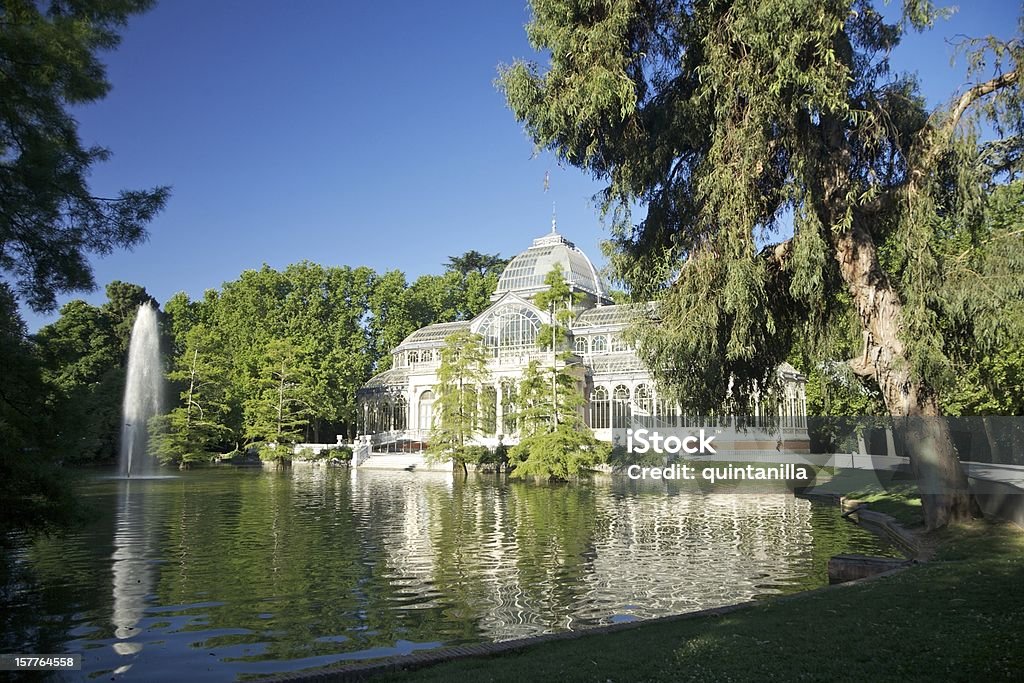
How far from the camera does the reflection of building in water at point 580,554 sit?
369 inches

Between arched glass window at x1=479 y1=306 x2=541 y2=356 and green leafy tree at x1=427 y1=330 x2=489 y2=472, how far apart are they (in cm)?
616

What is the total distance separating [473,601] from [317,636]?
2226 millimetres

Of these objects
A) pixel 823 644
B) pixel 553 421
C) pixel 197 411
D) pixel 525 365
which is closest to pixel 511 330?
pixel 525 365

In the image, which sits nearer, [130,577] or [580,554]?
[130,577]

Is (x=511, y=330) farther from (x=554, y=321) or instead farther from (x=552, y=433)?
(x=552, y=433)

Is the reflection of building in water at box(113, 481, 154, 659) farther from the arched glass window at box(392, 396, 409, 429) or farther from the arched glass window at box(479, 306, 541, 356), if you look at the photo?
the arched glass window at box(392, 396, 409, 429)

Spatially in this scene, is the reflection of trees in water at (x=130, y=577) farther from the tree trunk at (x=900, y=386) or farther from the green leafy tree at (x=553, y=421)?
the green leafy tree at (x=553, y=421)

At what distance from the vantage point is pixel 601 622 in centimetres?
852

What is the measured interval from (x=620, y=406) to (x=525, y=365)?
5715 mm

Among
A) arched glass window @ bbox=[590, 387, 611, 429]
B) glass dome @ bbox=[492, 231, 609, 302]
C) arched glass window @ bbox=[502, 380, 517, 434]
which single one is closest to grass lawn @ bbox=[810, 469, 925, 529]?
arched glass window @ bbox=[590, 387, 611, 429]

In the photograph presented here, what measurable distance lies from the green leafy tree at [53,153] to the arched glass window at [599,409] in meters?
34.4

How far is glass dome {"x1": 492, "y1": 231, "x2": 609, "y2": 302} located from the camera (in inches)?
1975

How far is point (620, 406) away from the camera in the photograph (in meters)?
40.8

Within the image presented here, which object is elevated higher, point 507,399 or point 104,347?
point 104,347
